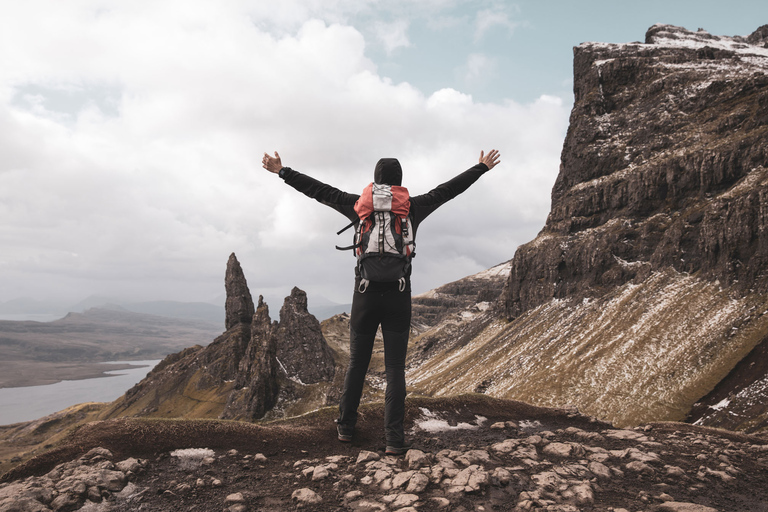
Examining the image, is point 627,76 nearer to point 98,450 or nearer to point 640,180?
point 640,180

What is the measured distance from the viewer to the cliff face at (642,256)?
2761 inches

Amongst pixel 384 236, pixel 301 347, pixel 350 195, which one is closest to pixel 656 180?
pixel 301 347

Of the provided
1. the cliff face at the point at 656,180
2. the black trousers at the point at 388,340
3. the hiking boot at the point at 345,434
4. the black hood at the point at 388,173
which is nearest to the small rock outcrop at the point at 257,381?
the cliff face at the point at 656,180

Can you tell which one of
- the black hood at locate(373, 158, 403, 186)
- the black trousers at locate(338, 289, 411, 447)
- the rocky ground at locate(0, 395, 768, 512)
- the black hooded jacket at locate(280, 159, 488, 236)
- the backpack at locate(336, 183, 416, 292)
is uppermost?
the black hood at locate(373, 158, 403, 186)

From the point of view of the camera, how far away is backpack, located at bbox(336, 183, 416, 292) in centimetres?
989

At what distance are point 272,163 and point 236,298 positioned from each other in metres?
175

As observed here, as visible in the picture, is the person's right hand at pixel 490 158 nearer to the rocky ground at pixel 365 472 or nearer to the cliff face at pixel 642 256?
the rocky ground at pixel 365 472

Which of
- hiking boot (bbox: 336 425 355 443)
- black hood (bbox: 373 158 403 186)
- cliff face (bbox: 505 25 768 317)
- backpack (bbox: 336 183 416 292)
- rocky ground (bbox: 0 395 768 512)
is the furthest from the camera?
cliff face (bbox: 505 25 768 317)

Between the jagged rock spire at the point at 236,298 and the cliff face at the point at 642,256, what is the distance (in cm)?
7895

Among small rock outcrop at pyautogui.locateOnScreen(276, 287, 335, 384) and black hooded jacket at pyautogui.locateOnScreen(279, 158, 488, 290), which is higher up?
black hooded jacket at pyautogui.locateOnScreen(279, 158, 488, 290)

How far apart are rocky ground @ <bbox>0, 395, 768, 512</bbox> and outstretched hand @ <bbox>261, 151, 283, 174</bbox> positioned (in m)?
7.51

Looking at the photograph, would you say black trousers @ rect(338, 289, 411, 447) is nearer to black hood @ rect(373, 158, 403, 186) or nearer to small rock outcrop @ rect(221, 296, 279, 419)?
black hood @ rect(373, 158, 403, 186)

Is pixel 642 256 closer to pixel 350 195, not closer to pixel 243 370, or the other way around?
pixel 243 370

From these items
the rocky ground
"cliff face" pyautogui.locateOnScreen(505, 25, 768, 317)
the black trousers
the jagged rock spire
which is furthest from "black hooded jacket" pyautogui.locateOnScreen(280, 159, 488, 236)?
the jagged rock spire
